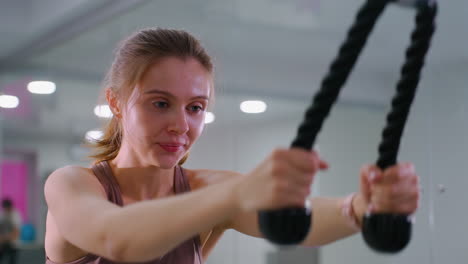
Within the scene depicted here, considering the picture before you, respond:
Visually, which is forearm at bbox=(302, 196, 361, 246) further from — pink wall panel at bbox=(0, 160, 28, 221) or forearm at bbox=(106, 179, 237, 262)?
pink wall panel at bbox=(0, 160, 28, 221)

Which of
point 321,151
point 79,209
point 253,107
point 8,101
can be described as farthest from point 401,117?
point 8,101

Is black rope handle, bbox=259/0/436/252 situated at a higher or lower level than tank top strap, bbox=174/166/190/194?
lower

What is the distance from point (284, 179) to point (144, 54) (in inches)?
14.8

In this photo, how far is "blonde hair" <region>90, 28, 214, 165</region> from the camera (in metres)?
0.70

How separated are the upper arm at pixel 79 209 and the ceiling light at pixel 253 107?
5.06 feet

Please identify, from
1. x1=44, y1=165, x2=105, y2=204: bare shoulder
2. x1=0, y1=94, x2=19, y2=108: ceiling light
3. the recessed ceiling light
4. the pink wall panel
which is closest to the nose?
x1=44, y1=165, x2=105, y2=204: bare shoulder

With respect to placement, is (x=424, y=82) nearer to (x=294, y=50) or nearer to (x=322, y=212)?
(x=294, y=50)

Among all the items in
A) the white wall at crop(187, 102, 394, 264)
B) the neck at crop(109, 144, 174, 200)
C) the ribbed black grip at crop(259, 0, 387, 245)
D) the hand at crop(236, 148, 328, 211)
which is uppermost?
the white wall at crop(187, 102, 394, 264)

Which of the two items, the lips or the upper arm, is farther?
the lips

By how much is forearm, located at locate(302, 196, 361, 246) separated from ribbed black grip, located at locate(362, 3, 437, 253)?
169 mm

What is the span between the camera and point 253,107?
2.24 m

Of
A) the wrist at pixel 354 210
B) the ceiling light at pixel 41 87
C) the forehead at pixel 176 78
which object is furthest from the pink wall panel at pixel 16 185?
the wrist at pixel 354 210

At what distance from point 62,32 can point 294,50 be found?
177cm

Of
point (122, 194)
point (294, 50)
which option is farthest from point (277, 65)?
point (122, 194)
